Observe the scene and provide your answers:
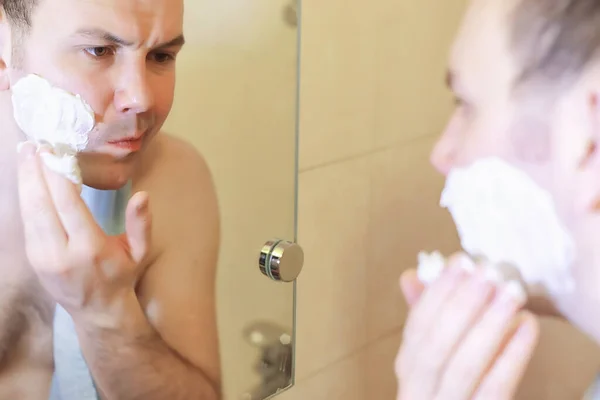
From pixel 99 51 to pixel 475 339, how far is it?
46 centimetres

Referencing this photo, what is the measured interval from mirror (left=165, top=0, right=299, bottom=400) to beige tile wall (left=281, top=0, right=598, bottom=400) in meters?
0.06

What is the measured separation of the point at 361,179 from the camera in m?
0.84

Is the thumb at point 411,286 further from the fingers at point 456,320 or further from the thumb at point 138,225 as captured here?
the thumb at point 138,225

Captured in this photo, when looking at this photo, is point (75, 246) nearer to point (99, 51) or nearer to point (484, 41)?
point (99, 51)

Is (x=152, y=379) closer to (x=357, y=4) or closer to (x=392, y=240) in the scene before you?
(x=392, y=240)

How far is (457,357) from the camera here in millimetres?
605

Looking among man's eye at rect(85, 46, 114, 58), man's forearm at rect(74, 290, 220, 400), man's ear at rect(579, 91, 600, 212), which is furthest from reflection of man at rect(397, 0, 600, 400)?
man's eye at rect(85, 46, 114, 58)

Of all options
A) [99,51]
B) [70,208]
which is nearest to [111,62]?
[99,51]

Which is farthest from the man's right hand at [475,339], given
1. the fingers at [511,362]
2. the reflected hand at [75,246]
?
the reflected hand at [75,246]

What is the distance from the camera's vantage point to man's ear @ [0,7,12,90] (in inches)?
18.9

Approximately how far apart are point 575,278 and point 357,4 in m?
0.45

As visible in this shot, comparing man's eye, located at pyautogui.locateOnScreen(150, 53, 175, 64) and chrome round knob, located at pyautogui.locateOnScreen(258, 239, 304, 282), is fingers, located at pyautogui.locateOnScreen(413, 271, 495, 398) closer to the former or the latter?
chrome round knob, located at pyautogui.locateOnScreen(258, 239, 304, 282)

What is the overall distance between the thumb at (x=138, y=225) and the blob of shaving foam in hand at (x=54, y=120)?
6 centimetres

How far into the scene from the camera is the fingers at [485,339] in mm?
593
